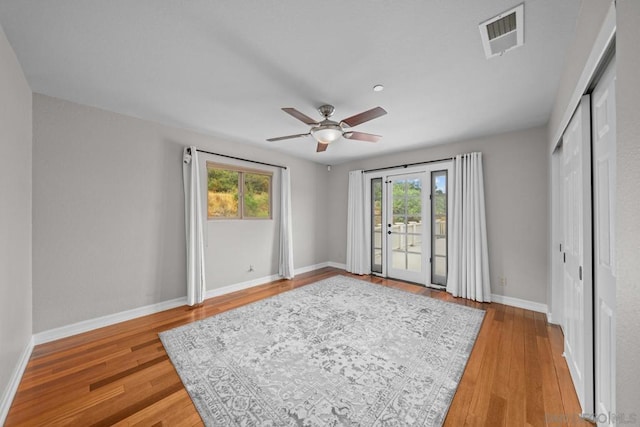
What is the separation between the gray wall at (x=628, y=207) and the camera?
0.74 m

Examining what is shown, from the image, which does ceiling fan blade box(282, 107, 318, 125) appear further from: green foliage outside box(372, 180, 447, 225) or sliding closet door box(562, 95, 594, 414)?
green foliage outside box(372, 180, 447, 225)

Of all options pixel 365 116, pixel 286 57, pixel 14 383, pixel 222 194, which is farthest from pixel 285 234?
pixel 14 383

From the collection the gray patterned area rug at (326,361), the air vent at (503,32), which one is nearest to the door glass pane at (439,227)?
the gray patterned area rug at (326,361)

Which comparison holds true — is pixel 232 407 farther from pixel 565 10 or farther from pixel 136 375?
pixel 565 10

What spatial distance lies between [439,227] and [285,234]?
2754 millimetres

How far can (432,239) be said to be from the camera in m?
4.16

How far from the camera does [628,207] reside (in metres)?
0.79

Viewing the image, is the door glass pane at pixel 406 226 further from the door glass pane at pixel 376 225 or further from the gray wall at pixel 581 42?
the gray wall at pixel 581 42

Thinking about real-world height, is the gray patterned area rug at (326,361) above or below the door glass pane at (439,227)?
below

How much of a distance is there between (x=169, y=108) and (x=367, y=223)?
3.78 metres

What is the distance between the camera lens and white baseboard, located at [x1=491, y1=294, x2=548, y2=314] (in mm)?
3141

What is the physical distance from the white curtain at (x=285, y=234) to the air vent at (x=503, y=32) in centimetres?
347

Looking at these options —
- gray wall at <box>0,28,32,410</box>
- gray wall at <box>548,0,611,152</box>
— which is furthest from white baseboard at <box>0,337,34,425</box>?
gray wall at <box>548,0,611,152</box>

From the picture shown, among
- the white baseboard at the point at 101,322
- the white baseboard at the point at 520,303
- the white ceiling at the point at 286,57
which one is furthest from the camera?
the white baseboard at the point at 520,303
